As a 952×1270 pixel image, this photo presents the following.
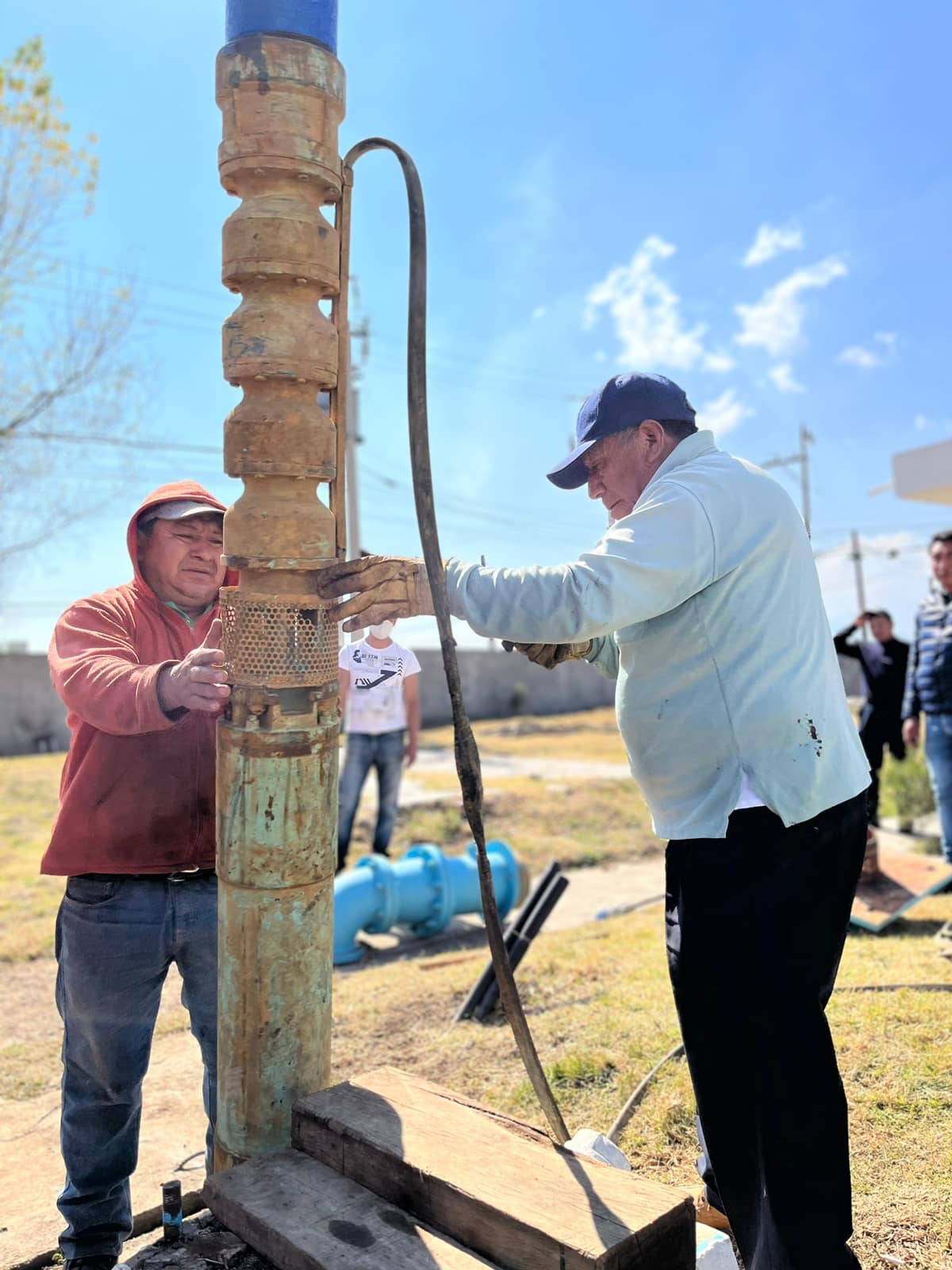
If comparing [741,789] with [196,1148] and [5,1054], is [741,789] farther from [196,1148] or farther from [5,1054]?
[5,1054]

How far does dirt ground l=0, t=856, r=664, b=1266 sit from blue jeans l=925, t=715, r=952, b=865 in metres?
3.62

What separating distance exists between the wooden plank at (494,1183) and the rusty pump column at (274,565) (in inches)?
7.4

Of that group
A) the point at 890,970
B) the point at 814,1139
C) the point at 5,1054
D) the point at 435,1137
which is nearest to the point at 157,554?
the point at 435,1137

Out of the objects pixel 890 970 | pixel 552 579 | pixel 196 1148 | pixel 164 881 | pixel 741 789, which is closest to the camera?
pixel 552 579

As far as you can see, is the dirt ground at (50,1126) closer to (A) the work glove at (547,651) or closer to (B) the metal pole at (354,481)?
(A) the work glove at (547,651)

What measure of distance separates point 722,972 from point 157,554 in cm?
178

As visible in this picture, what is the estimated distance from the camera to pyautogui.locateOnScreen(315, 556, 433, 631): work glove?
2035 mm

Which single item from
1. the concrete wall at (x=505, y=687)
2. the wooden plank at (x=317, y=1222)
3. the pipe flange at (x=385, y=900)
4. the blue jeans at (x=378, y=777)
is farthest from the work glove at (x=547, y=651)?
the concrete wall at (x=505, y=687)

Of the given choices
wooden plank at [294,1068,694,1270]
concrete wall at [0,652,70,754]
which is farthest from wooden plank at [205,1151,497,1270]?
concrete wall at [0,652,70,754]

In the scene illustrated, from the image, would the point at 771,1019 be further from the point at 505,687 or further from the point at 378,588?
the point at 505,687

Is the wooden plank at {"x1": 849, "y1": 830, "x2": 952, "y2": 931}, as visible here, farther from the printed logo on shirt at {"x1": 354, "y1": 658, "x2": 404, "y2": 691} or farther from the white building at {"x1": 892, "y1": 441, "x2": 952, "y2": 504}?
the white building at {"x1": 892, "y1": 441, "x2": 952, "y2": 504}

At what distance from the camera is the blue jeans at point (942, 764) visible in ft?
19.3

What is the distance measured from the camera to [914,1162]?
8.86ft

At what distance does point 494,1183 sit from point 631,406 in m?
1.62
